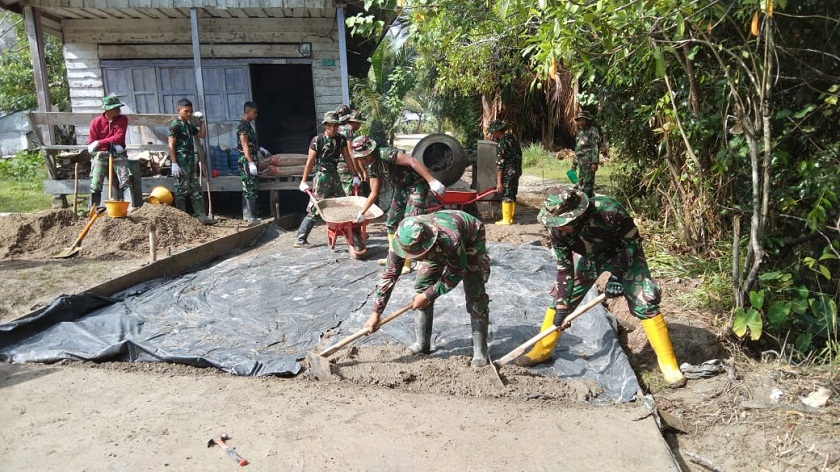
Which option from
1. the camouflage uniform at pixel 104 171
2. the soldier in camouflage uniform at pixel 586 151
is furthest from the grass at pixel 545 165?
the camouflage uniform at pixel 104 171

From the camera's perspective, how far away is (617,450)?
9.50 feet

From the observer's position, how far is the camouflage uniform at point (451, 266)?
353cm

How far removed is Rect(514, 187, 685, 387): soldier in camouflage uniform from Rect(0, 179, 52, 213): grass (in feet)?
33.3

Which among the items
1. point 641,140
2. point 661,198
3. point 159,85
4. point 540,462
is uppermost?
point 159,85

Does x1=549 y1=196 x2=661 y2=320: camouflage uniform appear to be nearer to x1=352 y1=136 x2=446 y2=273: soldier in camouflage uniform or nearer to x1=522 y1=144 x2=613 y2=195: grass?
x1=352 y1=136 x2=446 y2=273: soldier in camouflage uniform

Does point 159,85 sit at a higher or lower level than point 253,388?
higher

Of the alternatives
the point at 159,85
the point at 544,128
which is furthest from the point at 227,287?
the point at 544,128

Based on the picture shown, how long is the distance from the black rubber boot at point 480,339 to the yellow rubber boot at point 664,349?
1.00 meters

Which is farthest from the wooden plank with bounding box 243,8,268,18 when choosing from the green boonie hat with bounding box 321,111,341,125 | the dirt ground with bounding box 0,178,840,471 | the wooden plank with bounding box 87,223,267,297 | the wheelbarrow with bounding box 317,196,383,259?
the dirt ground with bounding box 0,178,840,471

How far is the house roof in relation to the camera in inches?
327

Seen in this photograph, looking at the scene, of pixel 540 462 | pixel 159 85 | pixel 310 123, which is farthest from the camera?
pixel 310 123

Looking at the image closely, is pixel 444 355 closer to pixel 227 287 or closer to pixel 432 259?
pixel 432 259

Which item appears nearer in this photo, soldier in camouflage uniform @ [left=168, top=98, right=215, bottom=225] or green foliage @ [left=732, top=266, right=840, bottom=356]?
green foliage @ [left=732, top=266, right=840, bottom=356]

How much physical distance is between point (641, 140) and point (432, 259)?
4261 mm
